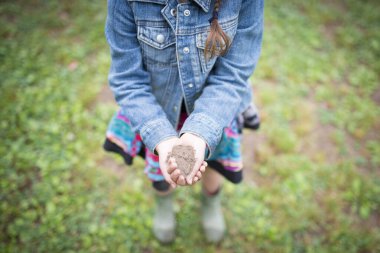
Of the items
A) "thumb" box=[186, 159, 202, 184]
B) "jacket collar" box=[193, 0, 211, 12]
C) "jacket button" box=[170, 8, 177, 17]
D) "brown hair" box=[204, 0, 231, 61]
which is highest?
"jacket collar" box=[193, 0, 211, 12]

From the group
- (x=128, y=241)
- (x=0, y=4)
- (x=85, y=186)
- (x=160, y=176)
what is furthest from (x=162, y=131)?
(x=0, y=4)

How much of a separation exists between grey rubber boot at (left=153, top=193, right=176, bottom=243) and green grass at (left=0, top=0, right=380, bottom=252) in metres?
0.07

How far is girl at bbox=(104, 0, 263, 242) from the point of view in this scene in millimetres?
1027

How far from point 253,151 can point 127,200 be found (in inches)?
43.7

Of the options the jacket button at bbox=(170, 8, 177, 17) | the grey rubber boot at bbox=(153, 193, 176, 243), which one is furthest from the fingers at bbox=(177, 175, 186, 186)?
the grey rubber boot at bbox=(153, 193, 176, 243)

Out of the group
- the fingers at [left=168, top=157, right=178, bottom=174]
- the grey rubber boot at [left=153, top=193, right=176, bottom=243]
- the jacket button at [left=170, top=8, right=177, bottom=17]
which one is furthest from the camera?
the grey rubber boot at [left=153, top=193, right=176, bottom=243]

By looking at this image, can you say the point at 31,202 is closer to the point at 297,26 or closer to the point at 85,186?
the point at 85,186

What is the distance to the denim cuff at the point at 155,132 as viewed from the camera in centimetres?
108

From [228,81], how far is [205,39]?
188 millimetres

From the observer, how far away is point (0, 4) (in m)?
3.19

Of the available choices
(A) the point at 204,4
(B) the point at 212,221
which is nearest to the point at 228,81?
(A) the point at 204,4

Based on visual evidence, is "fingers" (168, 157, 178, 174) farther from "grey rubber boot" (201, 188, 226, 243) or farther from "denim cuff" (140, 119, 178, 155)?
"grey rubber boot" (201, 188, 226, 243)

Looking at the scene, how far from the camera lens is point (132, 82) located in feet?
3.68

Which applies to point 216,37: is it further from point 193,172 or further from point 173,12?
point 193,172
